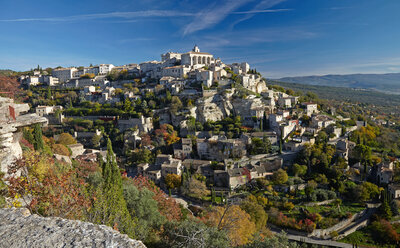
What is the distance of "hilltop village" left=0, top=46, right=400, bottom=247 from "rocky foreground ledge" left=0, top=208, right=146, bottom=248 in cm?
324

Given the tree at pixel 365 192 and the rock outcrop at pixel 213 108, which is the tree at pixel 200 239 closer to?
the tree at pixel 365 192

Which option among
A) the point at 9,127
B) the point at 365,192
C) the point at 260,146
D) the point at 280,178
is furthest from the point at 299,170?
the point at 9,127

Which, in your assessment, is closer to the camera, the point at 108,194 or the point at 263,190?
the point at 108,194

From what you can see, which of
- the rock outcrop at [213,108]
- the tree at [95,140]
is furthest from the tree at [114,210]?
the rock outcrop at [213,108]

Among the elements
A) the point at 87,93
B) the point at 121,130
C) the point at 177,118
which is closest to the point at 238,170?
the point at 177,118

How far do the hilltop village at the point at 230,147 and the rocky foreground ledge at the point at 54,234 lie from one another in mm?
3244

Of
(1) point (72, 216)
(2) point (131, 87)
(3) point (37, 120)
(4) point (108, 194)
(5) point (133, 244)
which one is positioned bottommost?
(4) point (108, 194)

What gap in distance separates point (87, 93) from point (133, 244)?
168 feet

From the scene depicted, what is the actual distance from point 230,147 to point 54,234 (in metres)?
26.2

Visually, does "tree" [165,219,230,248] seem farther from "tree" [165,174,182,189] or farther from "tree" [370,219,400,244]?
"tree" [370,219,400,244]

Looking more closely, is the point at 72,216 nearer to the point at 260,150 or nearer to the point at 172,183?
the point at 172,183

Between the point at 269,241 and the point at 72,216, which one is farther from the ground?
the point at 72,216

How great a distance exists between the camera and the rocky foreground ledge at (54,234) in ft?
10.1

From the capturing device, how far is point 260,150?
93.5ft
